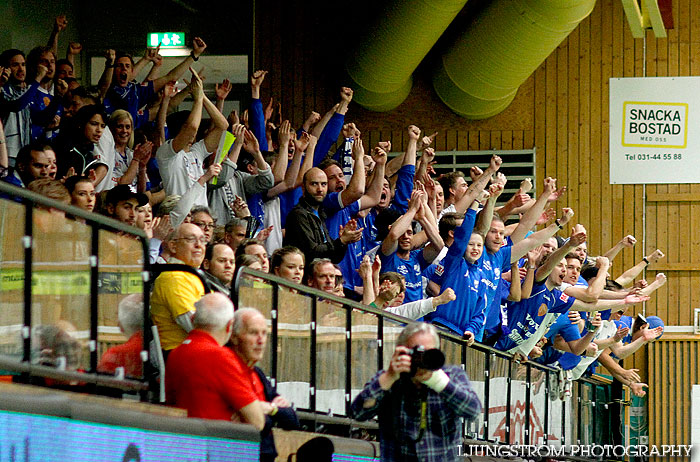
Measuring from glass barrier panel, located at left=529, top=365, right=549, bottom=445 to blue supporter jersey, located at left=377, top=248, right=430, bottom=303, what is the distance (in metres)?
1.95

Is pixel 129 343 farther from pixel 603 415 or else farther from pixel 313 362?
pixel 603 415

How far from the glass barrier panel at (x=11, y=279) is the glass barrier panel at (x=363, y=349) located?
2803 mm

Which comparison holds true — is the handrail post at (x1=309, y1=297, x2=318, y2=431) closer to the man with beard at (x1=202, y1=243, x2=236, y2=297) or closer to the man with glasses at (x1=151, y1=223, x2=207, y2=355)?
the man with beard at (x1=202, y1=243, x2=236, y2=297)

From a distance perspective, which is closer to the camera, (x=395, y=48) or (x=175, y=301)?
(x=175, y=301)

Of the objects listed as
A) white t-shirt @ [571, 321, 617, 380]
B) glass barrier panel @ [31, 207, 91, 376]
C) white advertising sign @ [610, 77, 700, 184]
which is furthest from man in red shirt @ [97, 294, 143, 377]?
white advertising sign @ [610, 77, 700, 184]

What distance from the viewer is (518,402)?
372 inches

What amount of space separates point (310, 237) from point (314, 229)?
0.14m

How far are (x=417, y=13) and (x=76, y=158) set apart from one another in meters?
5.19

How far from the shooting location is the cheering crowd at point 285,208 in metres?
6.18

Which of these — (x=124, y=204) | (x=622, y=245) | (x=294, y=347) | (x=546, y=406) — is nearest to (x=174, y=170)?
(x=124, y=204)

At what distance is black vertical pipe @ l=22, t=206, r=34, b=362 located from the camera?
4.04m

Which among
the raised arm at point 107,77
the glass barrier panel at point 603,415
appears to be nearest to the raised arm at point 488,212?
the raised arm at point 107,77

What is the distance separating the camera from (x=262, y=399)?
185 inches

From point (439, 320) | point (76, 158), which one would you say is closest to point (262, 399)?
point (76, 158)
